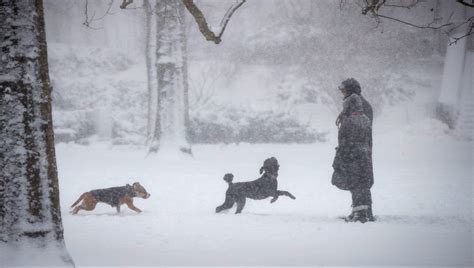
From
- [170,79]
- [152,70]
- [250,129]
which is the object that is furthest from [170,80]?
[250,129]

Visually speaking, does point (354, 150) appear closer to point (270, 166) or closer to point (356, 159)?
point (356, 159)

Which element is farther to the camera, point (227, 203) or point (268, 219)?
point (227, 203)

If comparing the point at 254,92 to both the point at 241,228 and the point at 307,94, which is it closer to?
the point at 307,94

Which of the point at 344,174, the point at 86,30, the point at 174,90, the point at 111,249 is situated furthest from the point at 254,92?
the point at 111,249

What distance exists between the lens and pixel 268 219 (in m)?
6.10

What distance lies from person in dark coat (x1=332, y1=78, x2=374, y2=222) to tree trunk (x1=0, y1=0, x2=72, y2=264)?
147 inches

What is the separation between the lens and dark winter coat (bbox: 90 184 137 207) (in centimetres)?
626

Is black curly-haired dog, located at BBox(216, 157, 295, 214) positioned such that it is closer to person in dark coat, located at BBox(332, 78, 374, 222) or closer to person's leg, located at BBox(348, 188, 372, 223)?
person in dark coat, located at BBox(332, 78, 374, 222)

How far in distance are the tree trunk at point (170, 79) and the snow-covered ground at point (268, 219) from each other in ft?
2.26

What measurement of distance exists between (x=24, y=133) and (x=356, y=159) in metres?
4.12

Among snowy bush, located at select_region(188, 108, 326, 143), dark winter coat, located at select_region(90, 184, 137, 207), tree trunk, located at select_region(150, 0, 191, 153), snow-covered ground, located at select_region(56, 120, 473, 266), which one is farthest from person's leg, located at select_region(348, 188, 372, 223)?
snowy bush, located at select_region(188, 108, 326, 143)

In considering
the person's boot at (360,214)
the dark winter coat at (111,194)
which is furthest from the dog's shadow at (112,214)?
the person's boot at (360,214)

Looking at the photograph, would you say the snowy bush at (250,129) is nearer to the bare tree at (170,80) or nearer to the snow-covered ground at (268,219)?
the snow-covered ground at (268,219)

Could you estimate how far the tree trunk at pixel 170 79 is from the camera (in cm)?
1255
